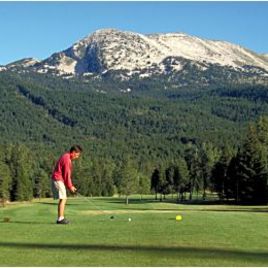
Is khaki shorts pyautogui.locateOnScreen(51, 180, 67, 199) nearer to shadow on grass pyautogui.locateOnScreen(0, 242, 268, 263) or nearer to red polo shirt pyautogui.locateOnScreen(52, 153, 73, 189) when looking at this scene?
red polo shirt pyautogui.locateOnScreen(52, 153, 73, 189)

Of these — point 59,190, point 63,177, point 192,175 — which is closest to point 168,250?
point 59,190

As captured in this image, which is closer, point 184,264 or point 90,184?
point 184,264

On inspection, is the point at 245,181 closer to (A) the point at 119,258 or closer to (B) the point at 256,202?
(B) the point at 256,202

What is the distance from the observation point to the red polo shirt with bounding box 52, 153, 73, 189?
2270 centimetres

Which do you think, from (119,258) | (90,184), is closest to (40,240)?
(119,258)

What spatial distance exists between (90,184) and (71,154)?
170 m

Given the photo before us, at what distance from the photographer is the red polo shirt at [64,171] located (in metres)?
22.7

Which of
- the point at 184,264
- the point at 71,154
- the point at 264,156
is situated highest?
the point at 264,156

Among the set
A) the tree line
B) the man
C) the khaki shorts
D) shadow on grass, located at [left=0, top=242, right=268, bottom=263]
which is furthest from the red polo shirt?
the tree line

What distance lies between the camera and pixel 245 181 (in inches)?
3863

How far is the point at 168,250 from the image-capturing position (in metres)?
15.7

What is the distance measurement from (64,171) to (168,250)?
8011 millimetres

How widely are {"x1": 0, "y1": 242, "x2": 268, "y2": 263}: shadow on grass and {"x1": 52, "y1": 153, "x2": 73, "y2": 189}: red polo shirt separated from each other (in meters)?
5.79

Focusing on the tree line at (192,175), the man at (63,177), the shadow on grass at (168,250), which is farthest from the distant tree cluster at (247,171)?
the shadow on grass at (168,250)
